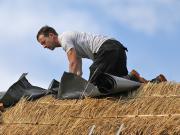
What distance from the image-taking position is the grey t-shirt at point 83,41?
7.06 m

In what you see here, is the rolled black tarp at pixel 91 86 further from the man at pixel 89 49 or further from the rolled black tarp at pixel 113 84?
the man at pixel 89 49

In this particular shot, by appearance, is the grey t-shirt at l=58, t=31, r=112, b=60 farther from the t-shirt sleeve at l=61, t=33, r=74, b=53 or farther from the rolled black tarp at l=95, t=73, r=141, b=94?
the rolled black tarp at l=95, t=73, r=141, b=94

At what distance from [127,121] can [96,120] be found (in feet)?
1.21

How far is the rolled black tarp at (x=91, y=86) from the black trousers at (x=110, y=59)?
0.21 meters

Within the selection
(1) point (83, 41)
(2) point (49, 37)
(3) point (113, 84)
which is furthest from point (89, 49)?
(3) point (113, 84)

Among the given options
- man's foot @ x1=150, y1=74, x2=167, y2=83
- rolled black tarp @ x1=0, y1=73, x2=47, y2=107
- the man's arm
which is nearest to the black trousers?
the man's arm

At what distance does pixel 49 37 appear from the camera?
7156 millimetres

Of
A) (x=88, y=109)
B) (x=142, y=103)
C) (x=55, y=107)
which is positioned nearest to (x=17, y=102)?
(x=55, y=107)

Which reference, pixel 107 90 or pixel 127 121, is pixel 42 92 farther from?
pixel 127 121

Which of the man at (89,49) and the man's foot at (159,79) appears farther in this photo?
the man at (89,49)

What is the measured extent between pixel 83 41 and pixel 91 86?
0.66 meters

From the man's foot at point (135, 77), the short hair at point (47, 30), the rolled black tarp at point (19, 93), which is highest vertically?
the short hair at point (47, 30)

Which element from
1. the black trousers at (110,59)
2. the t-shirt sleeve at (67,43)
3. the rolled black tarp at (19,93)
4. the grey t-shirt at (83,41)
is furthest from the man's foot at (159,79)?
the rolled black tarp at (19,93)

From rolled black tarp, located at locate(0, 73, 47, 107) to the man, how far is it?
54cm
